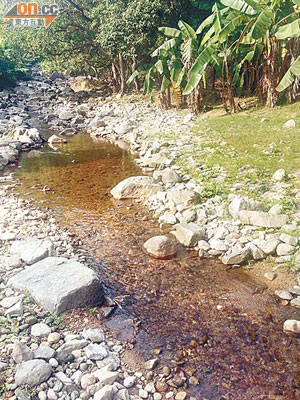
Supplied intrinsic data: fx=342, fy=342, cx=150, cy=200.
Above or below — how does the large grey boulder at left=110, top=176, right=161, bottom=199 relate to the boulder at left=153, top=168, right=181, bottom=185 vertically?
below

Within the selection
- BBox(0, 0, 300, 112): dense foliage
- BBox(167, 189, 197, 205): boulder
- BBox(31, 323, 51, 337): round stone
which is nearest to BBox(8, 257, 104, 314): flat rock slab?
BBox(31, 323, 51, 337): round stone

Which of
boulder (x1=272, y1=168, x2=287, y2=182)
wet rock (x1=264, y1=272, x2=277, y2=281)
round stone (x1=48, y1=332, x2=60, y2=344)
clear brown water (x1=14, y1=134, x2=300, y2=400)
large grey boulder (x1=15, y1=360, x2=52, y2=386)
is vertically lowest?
clear brown water (x1=14, y1=134, x2=300, y2=400)

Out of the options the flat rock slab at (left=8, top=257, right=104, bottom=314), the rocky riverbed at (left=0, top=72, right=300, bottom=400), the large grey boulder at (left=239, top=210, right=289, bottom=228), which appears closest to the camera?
the rocky riverbed at (left=0, top=72, right=300, bottom=400)

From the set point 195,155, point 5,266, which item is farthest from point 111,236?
point 195,155

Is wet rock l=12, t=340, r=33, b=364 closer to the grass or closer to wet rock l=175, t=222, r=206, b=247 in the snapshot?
wet rock l=175, t=222, r=206, b=247

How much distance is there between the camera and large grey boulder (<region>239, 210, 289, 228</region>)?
6.00m

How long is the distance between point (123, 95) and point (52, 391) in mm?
21143

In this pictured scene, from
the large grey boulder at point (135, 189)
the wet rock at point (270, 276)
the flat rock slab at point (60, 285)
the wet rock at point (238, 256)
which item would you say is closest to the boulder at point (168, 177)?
the large grey boulder at point (135, 189)

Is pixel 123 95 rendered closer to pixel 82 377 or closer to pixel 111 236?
pixel 111 236

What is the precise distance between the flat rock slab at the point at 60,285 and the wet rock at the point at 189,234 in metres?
2.04

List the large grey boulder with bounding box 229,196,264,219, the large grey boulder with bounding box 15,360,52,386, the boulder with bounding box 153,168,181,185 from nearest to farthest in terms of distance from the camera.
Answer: the large grey boulder with bounding box 15,360,52,386
the large grey boulder with bounding box 229,196,264,219
the boulder with bounding box 153,168,181,185

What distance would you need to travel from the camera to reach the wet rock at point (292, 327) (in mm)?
4184

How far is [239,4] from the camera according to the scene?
1063cm

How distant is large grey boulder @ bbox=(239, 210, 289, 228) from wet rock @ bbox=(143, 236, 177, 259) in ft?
4.65
